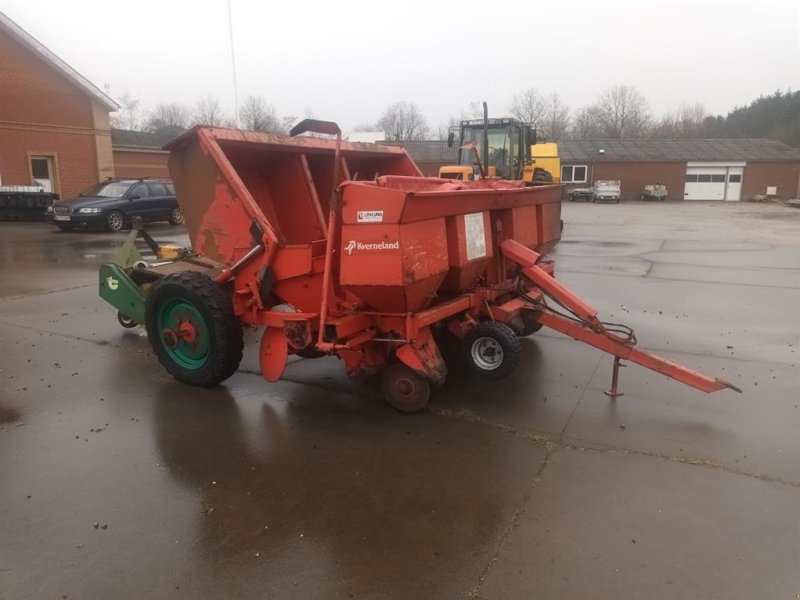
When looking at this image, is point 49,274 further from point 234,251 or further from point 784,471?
point 784,471

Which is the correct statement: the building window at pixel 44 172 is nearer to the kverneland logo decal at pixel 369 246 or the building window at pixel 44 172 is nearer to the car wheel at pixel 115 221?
the car wheel at pixel 115 221

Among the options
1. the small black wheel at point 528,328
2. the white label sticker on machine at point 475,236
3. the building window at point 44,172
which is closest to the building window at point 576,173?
the building window at point 44,172

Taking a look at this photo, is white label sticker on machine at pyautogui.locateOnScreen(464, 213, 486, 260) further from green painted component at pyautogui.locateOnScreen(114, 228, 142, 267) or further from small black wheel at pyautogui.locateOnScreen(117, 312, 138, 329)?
small black wheel at pyautogui.locateOnScreen(117, 312, 138, 329)

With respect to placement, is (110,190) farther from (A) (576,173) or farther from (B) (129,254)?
(A) (576,173)

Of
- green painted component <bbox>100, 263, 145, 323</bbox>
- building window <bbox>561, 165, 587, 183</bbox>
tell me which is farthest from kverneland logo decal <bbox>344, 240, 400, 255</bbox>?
building window <bbox>561, 165, 587, 183</bbox>

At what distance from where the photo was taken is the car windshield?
18031mm

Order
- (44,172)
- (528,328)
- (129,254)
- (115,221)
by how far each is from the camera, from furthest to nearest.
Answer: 1. (44,172)
2. (115,221)
3. (129,254)
4. (528,328)

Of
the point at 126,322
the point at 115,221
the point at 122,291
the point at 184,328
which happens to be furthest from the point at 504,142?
the point at 184,328

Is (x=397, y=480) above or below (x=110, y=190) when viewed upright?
below

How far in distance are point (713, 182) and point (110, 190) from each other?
39.6m

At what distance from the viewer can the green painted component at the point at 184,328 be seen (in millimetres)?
4887

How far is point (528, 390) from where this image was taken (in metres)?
4.99

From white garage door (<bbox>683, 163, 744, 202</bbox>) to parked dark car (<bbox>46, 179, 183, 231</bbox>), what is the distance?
36.5 m

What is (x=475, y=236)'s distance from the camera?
471 cm
